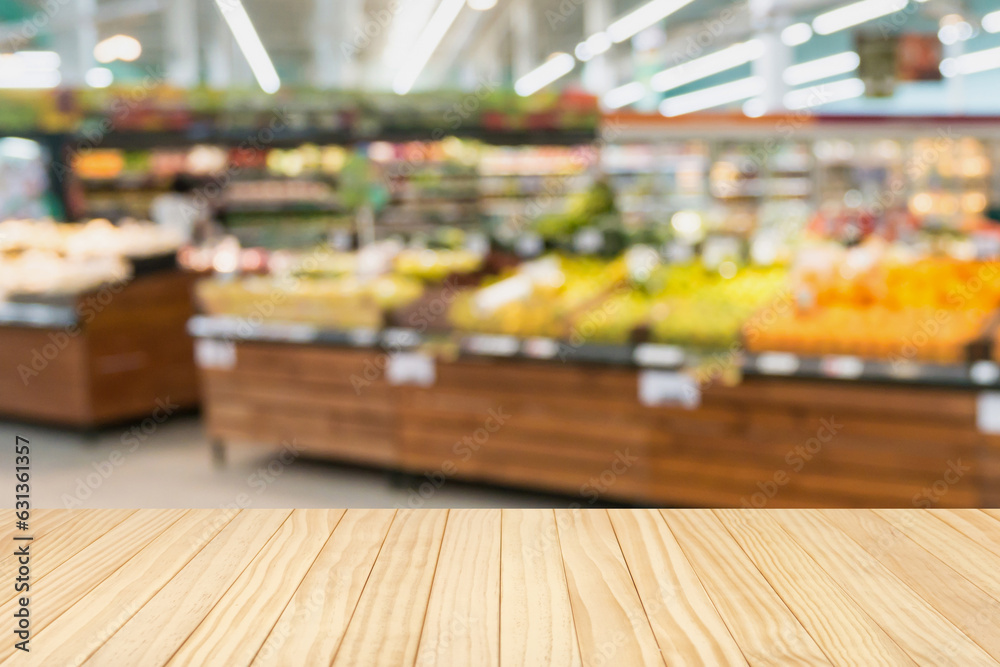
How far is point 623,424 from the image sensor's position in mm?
3789

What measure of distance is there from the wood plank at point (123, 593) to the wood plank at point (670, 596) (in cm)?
77

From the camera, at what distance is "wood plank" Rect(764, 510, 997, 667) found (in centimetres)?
121

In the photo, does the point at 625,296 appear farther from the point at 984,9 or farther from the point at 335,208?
the point at 984,9

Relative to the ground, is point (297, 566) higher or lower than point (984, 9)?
lower

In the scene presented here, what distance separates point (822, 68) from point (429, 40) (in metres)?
9.07

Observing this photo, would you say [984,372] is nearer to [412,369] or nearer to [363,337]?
[412,369]

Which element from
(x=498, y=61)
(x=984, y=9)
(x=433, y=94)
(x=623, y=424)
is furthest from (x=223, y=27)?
(x=623, y=424)

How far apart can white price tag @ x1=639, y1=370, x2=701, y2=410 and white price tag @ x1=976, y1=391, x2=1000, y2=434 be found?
97cm

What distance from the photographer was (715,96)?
22875 mm

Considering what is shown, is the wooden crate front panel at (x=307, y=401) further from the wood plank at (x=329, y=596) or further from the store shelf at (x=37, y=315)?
the wood plank at (x=329, y=596)

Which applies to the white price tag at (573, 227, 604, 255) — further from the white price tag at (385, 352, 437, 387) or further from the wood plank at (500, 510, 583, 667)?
the wood plank at (500, 510, 583, 667)

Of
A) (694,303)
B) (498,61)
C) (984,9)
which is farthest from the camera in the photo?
(498,61)

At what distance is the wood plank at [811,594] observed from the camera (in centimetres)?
122

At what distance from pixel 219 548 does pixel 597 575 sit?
2.20 feet
